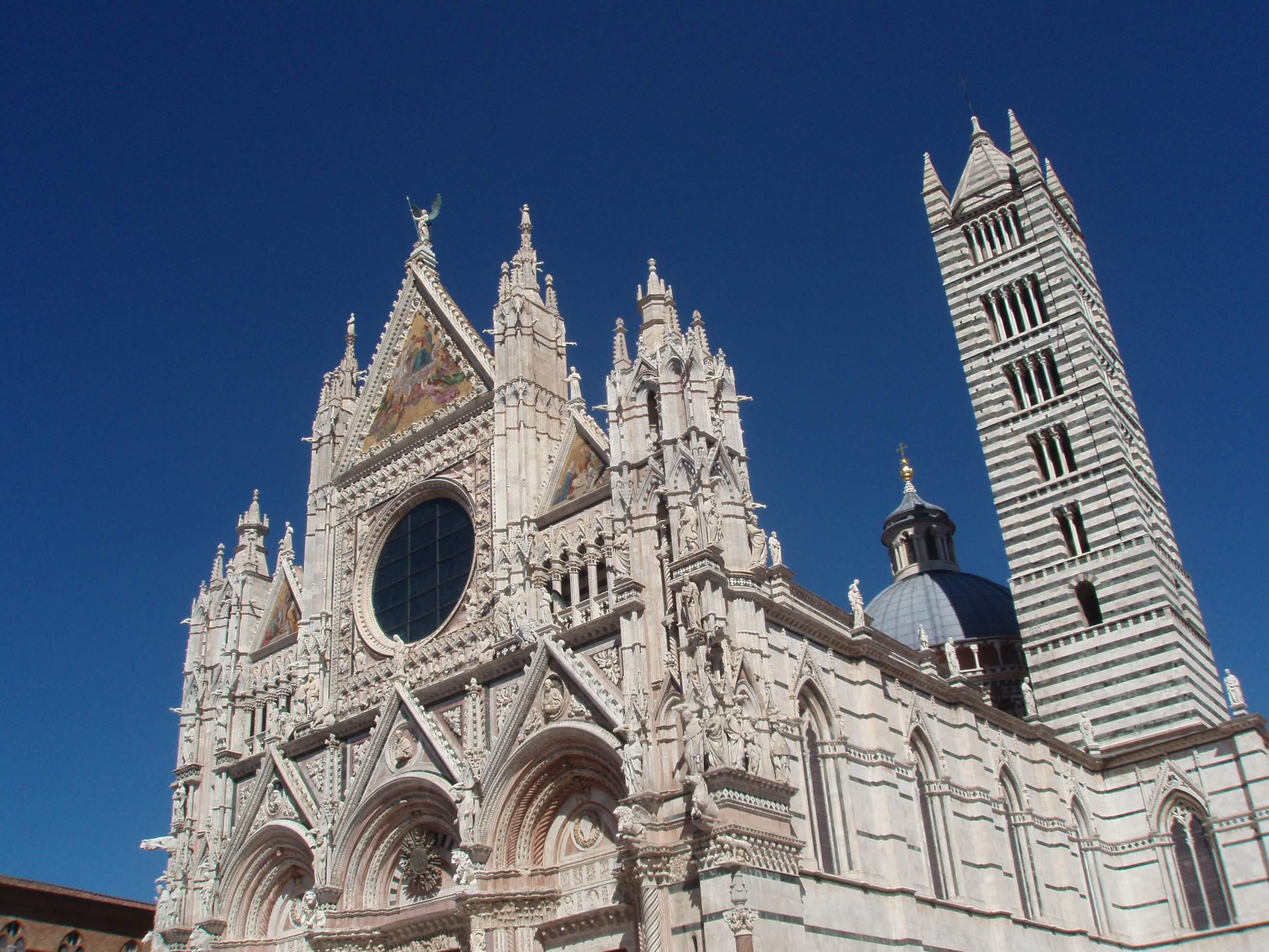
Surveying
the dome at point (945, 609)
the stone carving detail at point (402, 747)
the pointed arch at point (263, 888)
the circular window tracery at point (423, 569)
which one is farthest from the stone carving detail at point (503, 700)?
the dome at point (945, 609)

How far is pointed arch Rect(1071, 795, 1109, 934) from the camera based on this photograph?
25.9 m

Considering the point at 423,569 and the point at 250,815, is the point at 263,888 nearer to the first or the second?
the point at 250,815

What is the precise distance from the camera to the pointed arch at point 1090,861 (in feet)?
84.9

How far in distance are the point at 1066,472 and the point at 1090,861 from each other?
970cm

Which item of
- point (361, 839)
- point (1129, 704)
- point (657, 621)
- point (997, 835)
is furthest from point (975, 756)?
point (361, 839)

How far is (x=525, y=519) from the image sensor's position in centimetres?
2258

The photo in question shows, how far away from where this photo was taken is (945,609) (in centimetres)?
4103

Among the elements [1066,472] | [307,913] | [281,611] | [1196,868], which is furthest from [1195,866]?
[281,611]

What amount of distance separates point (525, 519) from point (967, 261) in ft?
62.0

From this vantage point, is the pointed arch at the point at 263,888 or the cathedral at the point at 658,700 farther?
the pointed arch at the point at 263,888

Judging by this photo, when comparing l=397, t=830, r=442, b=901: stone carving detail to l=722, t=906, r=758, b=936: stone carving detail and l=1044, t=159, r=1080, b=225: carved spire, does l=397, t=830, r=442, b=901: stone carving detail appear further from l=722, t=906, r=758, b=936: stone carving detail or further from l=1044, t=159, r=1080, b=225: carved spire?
l=1044, t=159, r=1080, b=225: carved spire

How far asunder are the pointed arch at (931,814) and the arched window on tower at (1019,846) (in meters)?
2.69

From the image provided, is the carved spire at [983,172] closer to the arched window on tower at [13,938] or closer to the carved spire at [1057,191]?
the carved spire at [1057,191]

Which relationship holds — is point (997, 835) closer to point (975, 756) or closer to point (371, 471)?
point (975, 756)
